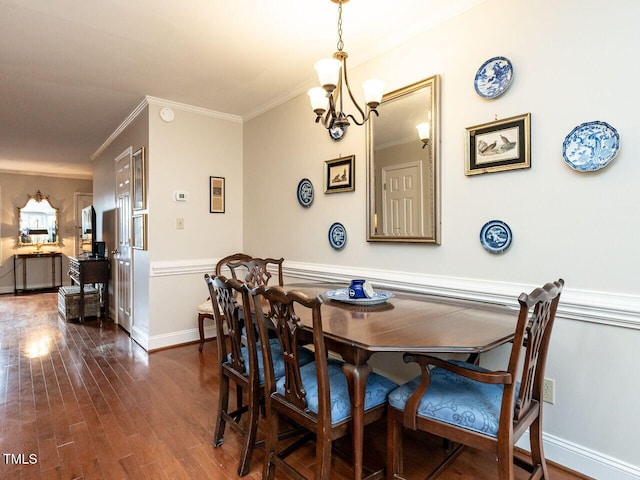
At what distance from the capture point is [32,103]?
3658mm

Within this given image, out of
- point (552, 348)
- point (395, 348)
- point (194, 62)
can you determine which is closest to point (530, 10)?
point (552, 348)

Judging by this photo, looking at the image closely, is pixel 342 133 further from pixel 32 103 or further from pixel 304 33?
pixel 32 103

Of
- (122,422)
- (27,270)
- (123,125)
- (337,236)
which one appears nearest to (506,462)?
(337,236)

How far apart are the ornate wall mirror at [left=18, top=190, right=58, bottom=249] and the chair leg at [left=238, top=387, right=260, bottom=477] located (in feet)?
25.9

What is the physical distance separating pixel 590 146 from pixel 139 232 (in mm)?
3765

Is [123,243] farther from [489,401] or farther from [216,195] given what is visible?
A: [489,401]

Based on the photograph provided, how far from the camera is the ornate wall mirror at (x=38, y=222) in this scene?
7.33 metres

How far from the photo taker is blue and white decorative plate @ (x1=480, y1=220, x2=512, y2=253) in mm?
1949

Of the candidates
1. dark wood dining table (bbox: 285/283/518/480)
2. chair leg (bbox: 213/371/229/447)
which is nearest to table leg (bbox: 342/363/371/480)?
dark wood dining table (bbox: 285/283/518/480)

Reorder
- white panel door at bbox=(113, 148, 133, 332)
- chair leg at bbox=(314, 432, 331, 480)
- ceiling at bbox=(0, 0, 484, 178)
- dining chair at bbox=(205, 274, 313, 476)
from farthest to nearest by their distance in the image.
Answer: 1. white panel door at bbox=(113, 148, 133, 332)
2. ceiling at bbox=(0, 0, 484, 178)
3. dining chair at bbox=(205, 274, 313, 476)
4. chair leg at bbox=(314, 432, 331, 480)

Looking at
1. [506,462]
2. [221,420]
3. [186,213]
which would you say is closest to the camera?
[506,462]

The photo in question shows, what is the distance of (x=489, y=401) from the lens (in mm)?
1365

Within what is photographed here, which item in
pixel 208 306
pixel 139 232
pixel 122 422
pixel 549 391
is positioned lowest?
pixel 122 422

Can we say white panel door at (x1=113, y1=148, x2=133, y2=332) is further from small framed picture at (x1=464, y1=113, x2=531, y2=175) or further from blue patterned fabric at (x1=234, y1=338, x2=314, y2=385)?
small framed picture at (x1=464, y1=113, x2=531, y2=175)
